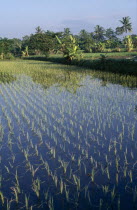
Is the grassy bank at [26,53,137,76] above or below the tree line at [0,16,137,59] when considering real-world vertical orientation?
below

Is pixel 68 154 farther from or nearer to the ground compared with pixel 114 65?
nearer to the ground

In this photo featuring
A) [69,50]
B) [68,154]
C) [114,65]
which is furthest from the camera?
[69,50]

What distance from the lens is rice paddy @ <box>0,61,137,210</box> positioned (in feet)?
13.2

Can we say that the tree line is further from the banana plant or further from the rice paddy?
the rice paddy

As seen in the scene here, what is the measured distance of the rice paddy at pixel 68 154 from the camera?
403 centimetres

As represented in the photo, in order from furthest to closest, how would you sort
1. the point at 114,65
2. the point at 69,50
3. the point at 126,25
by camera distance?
1. the point at 126,25
2. the point at 69,50
3. the point at 114,65

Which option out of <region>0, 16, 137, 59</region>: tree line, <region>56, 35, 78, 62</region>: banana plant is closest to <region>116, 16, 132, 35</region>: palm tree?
<region>0, 16, 137, 59</region>: tree line

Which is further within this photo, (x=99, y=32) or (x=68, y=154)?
(x=99, y=32)

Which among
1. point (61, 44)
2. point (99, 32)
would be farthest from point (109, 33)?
point (61, 44)

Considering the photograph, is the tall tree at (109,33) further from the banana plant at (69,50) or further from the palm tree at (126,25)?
the banana plant at (69,50)

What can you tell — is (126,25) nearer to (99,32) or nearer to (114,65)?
(99,32)

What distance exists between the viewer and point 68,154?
18.9ft

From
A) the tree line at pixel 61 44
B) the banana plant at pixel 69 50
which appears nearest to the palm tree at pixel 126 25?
the tree line at pixel 61 44

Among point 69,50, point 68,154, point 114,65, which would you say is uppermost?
point 69,50
